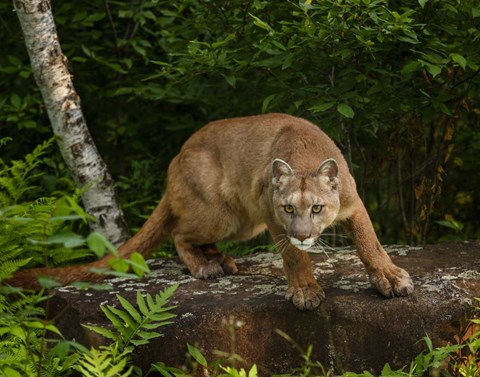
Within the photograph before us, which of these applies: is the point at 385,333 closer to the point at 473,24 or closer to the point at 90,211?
the point at 473,24

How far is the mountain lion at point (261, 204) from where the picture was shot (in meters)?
5.44

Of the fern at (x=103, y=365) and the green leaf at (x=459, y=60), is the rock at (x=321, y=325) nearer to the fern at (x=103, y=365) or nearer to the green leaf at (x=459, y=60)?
the fern at (x=103, y=365)

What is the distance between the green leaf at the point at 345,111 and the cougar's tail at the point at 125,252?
177cm

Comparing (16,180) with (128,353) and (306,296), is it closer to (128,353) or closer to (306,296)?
(128,353)

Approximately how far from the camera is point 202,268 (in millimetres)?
6418

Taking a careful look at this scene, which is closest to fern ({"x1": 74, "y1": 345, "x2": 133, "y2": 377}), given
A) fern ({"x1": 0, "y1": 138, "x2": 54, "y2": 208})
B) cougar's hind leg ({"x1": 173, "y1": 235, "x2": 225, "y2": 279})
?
cougar's hind leg ({"x1": 173, "y1": 235, "x2": 225, "y2": 279})

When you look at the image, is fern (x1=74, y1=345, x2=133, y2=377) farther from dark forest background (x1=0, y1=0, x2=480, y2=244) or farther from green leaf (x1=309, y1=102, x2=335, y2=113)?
dark forest background (x1=0, y1=0, x2=480, y2=244)

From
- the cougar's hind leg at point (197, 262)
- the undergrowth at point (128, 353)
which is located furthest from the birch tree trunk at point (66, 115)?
the undergrowth at point (128, 353)

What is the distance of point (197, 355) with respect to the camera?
516cm

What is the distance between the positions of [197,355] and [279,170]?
1.45m

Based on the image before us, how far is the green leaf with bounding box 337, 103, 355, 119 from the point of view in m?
6.17

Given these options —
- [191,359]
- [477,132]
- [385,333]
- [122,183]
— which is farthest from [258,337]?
[477,132]

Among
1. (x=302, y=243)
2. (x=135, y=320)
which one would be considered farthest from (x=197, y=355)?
(x=302, y=243)

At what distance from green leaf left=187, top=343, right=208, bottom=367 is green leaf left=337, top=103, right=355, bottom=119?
2239mm
